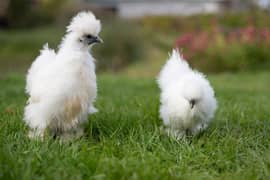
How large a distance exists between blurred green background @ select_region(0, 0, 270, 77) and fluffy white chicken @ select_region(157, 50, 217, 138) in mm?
10026

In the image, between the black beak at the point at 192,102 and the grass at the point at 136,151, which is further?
the black beak at the point at 192,102

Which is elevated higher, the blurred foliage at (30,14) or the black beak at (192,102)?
the blurred foliage at (30,14)

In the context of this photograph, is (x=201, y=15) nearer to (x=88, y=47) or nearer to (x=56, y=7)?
(x=56, y=7)

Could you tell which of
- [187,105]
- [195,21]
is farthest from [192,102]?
[195,21]

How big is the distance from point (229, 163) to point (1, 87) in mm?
6614

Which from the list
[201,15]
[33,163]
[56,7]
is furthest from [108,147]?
[56,7]

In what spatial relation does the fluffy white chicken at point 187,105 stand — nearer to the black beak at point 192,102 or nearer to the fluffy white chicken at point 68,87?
the black beak at point 192,102

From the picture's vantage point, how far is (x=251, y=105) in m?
6.88

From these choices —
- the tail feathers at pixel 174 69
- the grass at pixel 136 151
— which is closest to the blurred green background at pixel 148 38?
the tail feathers at pixel 174 69

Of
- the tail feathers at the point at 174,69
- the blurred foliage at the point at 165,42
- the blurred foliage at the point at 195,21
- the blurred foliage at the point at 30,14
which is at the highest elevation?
the blurred foliage at the point at 30,14

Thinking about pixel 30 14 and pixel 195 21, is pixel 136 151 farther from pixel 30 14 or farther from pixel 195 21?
pixel 30 14

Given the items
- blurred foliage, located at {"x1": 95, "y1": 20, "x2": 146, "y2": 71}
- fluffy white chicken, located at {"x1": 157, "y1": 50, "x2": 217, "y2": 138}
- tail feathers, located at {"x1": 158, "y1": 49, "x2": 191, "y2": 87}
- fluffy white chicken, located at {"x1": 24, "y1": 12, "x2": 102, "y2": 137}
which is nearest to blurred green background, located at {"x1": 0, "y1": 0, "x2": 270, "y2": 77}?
blurred foliage, located at {"x1": 95, "y1": 20, "x2": 146, "y2": 71}

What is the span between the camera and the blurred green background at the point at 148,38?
1526 cm

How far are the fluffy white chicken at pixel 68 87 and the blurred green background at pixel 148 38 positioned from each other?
10.6 m
